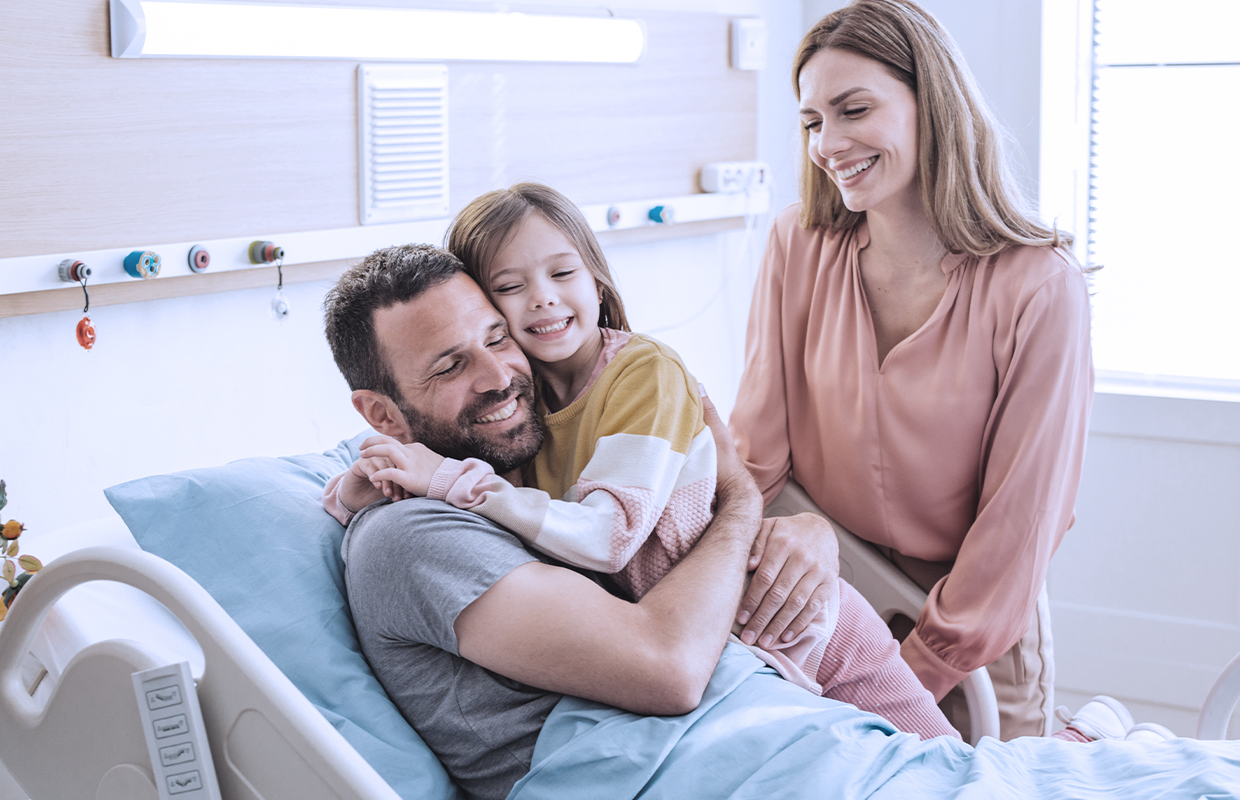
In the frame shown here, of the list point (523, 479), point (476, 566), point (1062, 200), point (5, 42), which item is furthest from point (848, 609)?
point (1062, 200)

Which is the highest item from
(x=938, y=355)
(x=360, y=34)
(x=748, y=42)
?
(x=748, y=42)

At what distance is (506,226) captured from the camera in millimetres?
1472

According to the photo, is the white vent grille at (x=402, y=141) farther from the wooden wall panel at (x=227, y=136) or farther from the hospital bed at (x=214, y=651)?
the hospital bed at (x=214, y=651)

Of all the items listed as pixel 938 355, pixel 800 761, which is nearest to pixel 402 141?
pixel 938 355

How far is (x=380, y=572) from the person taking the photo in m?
1.21

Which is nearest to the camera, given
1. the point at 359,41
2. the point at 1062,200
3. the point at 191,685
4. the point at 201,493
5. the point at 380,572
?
the point at 191,685

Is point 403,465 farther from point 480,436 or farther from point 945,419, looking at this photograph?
point 945,419

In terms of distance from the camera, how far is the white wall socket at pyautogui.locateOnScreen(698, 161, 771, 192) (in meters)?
2.71

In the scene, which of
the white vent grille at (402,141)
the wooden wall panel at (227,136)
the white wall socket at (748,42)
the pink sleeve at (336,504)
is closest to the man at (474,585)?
the pink sleeve at (336,504)

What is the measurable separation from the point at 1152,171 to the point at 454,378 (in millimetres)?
2255

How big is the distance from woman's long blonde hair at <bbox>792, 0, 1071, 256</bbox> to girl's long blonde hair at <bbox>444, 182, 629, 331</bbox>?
591 millimetres

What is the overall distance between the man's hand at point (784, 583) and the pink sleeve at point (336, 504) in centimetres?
54

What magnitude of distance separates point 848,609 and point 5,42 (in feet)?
4.57

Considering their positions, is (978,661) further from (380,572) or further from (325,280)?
(325,280)
